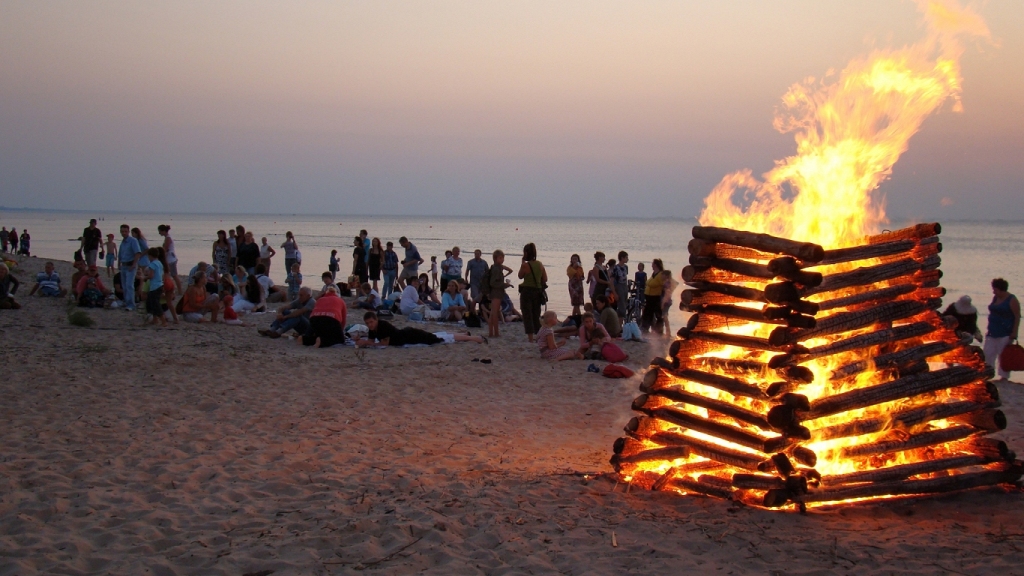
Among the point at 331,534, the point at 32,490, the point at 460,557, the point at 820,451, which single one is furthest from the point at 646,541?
the point at 32,490

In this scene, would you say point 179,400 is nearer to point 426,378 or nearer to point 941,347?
point 426,378

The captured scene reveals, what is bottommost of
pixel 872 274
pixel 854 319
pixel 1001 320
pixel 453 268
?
pixel 1001 320

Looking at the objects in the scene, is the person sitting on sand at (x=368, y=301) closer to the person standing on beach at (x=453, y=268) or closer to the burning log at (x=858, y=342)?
the person standing on beach at (x=453, y=268)

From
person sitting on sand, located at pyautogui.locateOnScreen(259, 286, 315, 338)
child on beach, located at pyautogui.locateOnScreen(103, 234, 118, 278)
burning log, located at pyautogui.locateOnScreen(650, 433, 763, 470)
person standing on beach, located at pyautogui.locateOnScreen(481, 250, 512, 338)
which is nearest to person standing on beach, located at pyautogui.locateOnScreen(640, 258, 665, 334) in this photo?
person standing on beach, located at pyautogui.locateOnScreen(481, 250, 512, 338)

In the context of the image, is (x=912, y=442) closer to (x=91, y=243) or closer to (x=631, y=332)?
(x=631, y=332)

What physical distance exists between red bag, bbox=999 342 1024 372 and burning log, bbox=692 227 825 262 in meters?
8.19

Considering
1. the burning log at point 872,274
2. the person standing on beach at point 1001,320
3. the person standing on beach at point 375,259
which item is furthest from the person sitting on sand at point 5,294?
the person standing on beach at point 1001,320

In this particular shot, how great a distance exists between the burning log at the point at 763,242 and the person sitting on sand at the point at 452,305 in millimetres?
12920

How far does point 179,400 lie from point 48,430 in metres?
1.83

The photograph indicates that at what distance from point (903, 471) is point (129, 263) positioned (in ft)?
58.9

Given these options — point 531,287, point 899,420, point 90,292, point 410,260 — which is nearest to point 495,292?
point 531,287

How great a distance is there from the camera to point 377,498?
20.5 ft

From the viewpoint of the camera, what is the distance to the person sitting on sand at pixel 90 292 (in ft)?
63.9

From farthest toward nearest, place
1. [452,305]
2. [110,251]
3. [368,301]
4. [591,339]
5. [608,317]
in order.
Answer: [110,251] < [368,301] < [452,305] < [608,317] < [591,339]
